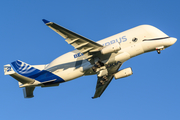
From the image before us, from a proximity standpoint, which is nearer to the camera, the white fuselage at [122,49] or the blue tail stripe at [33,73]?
the white fuselage at [122,49]

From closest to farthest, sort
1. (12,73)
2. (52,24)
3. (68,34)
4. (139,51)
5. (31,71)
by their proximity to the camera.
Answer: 1. (52,24)
2. (68,34)
3. (12,73)
4. (139,51)
5. (31,71)

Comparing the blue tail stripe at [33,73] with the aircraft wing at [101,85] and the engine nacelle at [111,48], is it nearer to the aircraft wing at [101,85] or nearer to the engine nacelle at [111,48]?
the aircraft wing at [101,85]

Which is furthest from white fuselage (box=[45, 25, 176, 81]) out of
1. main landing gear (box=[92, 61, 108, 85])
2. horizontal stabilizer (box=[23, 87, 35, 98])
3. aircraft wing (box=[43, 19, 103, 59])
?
horizontal stabilizer (box=[23, 87, 35, 98])

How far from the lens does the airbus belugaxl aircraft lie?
120 ft

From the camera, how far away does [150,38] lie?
1524 inches

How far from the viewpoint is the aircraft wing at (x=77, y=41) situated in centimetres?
3226

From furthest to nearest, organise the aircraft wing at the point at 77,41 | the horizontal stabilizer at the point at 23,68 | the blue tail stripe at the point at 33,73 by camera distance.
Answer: the horizontal stabilizer at the point at 23,68 < the blue tail stripe at the point at 33,73 < the aircraft wing at the point at 77,41

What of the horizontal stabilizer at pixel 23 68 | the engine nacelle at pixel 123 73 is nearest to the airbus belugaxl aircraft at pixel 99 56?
the engine nacelle at pixel 123 73

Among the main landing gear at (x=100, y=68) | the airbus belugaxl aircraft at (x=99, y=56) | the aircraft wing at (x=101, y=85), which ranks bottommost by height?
the aircraft wing at (x=101, y=85)

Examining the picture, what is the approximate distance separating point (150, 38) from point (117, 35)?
5230 millimetres

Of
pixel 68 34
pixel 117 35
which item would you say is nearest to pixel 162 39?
pixel 117 35

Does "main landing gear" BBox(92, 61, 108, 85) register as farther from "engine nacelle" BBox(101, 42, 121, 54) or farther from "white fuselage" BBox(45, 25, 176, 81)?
"engine nacelle" BBox(101, 42, 121, 54)

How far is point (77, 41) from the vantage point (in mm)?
35094

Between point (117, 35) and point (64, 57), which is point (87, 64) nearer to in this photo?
point (64, 57)
